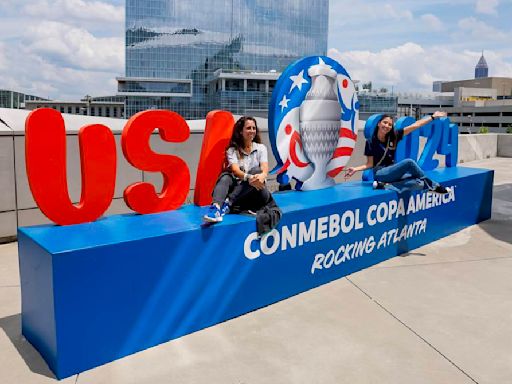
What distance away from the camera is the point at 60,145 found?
152 inches

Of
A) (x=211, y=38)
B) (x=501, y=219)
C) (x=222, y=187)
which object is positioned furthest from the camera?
(x=211, y=38)

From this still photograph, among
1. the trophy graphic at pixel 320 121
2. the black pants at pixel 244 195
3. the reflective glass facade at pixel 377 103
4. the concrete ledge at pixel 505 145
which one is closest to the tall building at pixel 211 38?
the reflective glass facade at pixel 377 103

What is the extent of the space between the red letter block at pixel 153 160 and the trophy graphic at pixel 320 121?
78.6 inches

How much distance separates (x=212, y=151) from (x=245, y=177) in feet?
1.66

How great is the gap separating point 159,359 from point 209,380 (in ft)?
1.76

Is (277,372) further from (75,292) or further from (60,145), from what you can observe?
(60,145)

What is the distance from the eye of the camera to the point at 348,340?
159 inches

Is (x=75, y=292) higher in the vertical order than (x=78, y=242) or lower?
lower

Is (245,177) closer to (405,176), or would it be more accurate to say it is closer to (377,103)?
(405,176)

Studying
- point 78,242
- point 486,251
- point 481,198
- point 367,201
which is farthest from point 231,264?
point 481,198

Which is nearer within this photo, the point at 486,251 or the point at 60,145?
the point at 60,145

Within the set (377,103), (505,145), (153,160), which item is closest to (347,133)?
(153,160)

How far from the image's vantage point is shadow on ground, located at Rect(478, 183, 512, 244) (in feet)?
26.0

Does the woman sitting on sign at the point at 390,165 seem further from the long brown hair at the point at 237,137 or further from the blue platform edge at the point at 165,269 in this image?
the long brown hair at the point at 237,137
